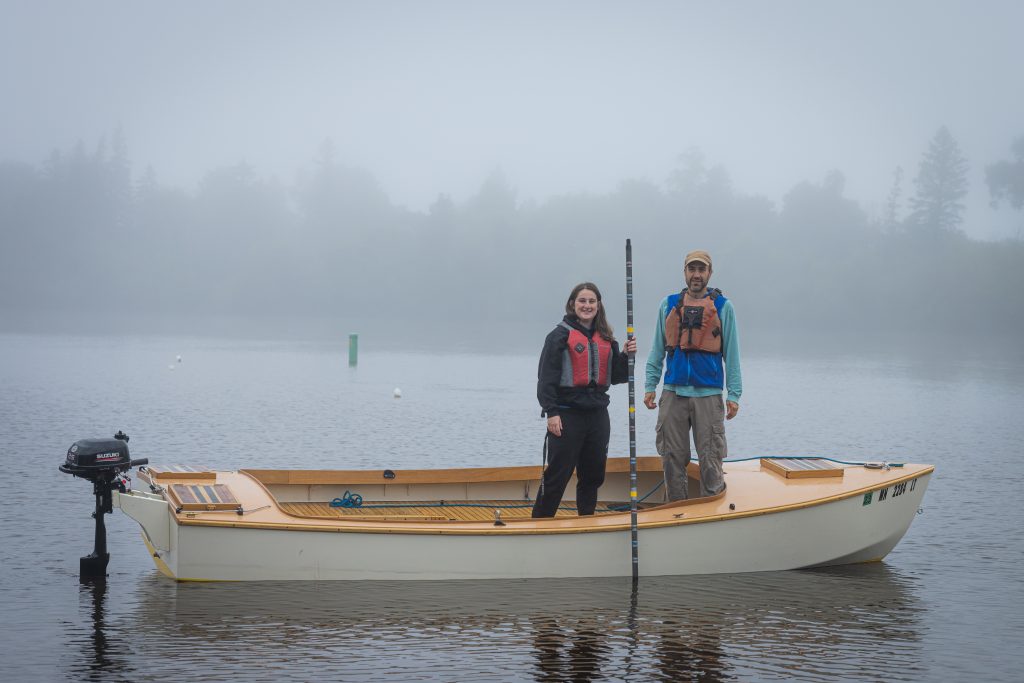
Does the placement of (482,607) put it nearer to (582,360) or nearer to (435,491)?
(582,360)

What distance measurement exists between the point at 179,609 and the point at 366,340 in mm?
47797

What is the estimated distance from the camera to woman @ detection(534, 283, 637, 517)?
766cm

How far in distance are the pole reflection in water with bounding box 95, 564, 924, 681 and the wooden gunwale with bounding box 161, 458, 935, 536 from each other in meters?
0.42

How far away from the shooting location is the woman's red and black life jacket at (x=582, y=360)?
7.68m

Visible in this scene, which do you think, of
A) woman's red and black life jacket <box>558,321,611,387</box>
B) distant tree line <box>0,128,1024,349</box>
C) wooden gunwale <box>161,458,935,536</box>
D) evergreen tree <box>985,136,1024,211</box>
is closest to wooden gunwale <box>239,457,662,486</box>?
wooden gunwale <box>161,458,935,536</box>

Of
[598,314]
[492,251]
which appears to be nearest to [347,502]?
[598,314]

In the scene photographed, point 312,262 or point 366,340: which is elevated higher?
point 312,262

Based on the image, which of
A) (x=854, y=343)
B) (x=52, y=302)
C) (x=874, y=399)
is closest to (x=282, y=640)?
(x=874, y=399)

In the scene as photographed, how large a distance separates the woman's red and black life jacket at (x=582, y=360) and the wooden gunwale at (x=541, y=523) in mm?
977

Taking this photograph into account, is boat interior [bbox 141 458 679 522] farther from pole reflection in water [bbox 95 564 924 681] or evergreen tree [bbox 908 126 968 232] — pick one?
evergreen tree [bbox 908 126 968 232]

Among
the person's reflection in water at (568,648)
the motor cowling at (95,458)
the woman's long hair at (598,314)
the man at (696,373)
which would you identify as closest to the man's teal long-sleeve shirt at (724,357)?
the man at (696,373)

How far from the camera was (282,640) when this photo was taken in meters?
6.54

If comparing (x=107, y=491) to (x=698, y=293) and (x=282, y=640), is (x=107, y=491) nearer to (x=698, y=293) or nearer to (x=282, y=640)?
(x=282, y=640)

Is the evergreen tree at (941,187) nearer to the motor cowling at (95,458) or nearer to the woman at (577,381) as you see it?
the woman at (577,381)
